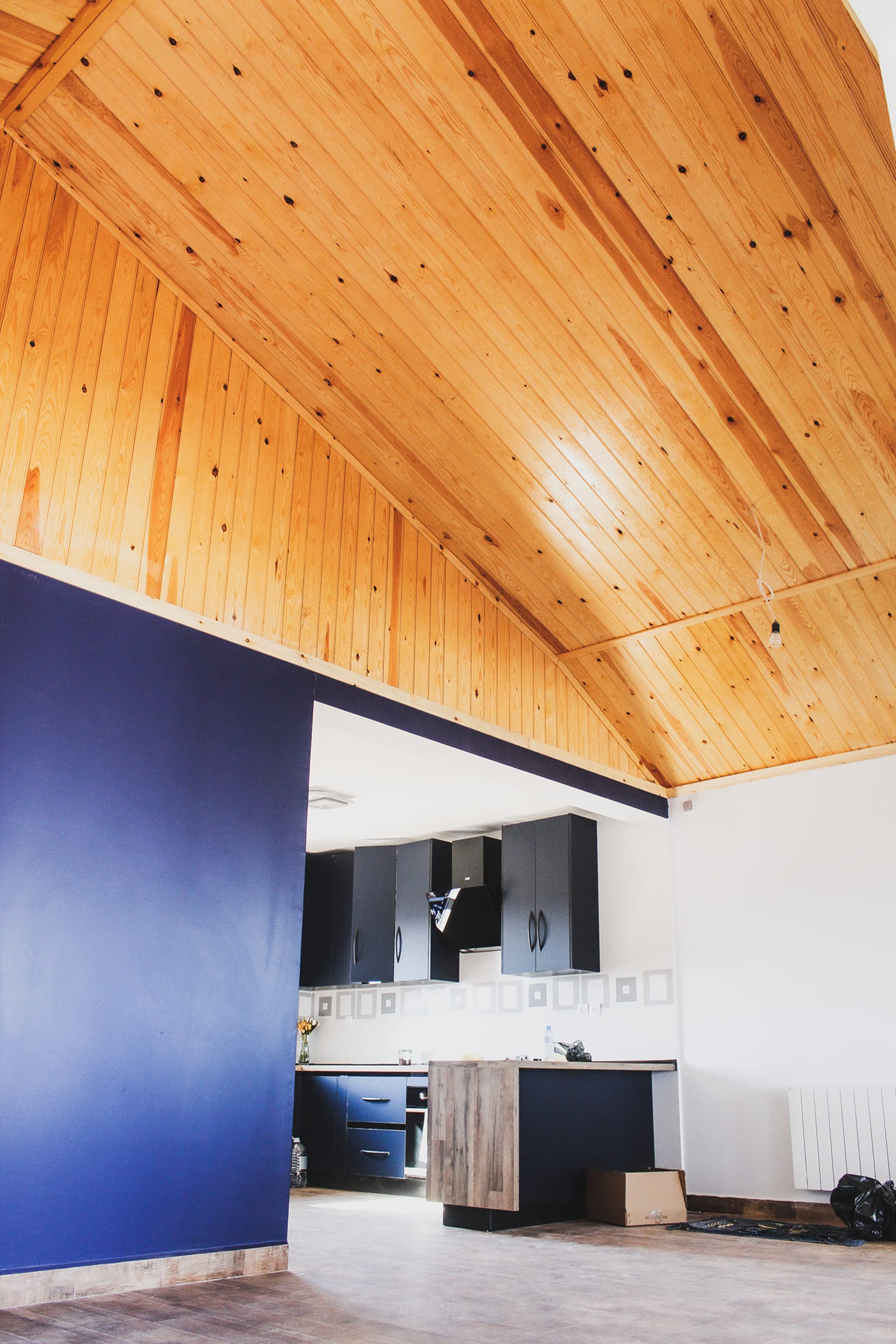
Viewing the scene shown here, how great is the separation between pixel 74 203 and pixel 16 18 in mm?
693

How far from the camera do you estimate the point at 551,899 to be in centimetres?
682

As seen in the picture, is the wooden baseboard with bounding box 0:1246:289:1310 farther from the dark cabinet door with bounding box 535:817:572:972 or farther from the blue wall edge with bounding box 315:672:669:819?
the dark cabinet door with bounding box 535:817:572:972

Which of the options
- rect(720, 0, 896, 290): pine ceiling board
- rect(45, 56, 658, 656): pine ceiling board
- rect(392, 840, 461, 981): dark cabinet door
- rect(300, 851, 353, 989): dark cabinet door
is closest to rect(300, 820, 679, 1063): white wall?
rect(392, 840, 461, 981): dark cabinet door

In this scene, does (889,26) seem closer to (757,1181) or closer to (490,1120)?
(490,1120)

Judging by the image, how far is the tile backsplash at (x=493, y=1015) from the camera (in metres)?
6.56

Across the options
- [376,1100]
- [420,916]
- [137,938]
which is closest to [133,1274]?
[137,938]

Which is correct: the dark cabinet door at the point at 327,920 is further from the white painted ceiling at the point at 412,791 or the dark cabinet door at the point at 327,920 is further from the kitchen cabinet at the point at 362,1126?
the kitchen cabinet at the point at 362,1126

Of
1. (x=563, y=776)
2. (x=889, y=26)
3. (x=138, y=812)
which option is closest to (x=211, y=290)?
(x=138, y=812)

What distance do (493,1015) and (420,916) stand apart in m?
0.87

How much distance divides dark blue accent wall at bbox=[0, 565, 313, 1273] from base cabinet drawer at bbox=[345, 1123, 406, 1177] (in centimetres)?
295

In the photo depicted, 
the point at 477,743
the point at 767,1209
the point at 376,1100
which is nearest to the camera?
the point at 477,743

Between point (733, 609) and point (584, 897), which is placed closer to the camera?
point (733, 609)

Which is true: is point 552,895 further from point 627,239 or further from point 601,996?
point 627,239

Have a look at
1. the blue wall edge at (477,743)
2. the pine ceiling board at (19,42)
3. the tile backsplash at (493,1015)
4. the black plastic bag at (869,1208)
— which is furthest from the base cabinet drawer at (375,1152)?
the pine ceiling board at (19,42)
